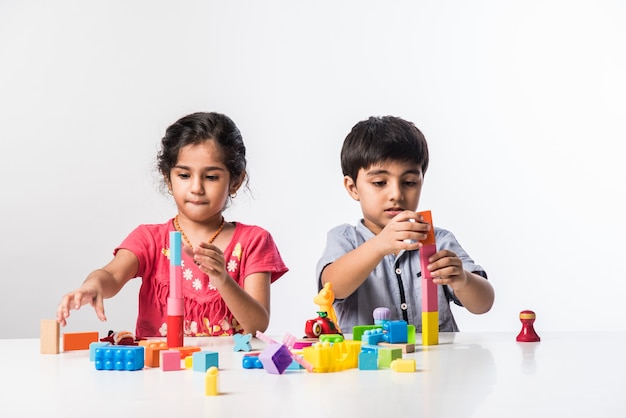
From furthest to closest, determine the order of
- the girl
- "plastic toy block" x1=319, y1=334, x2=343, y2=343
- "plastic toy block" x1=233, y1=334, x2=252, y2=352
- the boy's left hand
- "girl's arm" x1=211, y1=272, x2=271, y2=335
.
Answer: the girl, "girl's arm" x1=211, y1=272, x2=271, y2=335, the boy's left hand, "plastic toy block" x1=233, y1=334, x2=252, y2=352, "plastic toy block" x1=319, y1=334, x2=343, y2=343

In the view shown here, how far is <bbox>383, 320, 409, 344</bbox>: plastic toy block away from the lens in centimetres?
110

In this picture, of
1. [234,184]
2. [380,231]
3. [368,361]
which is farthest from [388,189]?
[368,361]

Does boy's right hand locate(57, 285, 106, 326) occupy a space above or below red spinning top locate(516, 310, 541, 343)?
above

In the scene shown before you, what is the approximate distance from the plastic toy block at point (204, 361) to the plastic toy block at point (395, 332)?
284mm

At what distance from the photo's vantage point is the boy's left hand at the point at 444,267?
4.02 ft

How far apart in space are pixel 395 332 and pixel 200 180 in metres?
0.65

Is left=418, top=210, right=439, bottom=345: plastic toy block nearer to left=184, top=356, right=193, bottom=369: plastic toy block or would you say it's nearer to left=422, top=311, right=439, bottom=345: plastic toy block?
left=422, top=311, right=439, bottom=345: plastic toy block

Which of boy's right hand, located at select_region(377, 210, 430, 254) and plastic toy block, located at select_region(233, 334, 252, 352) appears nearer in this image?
plastic toy block, located at select_region(233, 334, 252, 352)

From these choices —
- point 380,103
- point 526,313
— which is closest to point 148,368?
point 526,313

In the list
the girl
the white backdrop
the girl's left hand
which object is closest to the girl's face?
the girl

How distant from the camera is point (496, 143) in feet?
10.00

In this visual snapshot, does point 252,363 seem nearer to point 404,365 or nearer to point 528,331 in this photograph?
point 404,365

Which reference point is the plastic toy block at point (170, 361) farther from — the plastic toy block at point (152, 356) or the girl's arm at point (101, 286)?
the girl's arm at point (101, 286)

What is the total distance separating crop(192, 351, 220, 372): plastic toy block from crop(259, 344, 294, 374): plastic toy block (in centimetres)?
5
